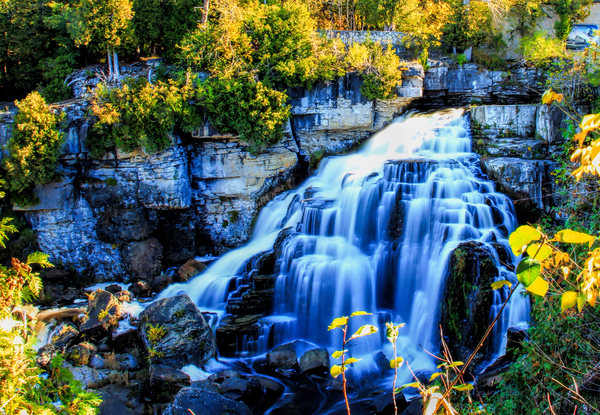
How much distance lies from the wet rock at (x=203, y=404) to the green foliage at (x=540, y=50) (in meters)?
14.9

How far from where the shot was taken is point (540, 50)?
1566 centimetres

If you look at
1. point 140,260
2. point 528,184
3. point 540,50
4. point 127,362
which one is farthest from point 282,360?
point 540,50

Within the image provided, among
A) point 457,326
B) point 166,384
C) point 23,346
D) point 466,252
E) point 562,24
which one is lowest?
point 166,384

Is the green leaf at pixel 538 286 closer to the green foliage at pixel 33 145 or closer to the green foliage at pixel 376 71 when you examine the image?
the green foliage at pixel 33 145

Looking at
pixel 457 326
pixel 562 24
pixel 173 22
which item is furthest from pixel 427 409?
pixel 562 24

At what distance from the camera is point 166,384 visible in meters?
8.84

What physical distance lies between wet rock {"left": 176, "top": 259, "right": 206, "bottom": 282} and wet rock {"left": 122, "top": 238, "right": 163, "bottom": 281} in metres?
1.25

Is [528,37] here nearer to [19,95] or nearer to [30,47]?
[30,47]

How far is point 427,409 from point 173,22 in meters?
18.6

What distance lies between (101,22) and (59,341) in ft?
36.3

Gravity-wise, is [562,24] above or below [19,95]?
above

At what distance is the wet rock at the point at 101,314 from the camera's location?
10.8 meters

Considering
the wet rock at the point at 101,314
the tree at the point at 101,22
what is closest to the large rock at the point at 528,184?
the wet rock at the point at 101,314

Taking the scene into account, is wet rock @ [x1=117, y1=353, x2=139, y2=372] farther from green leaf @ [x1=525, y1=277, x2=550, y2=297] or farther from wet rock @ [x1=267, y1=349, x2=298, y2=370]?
green leaf @ [x1=525, y1=277, x2=550, y2=297]
